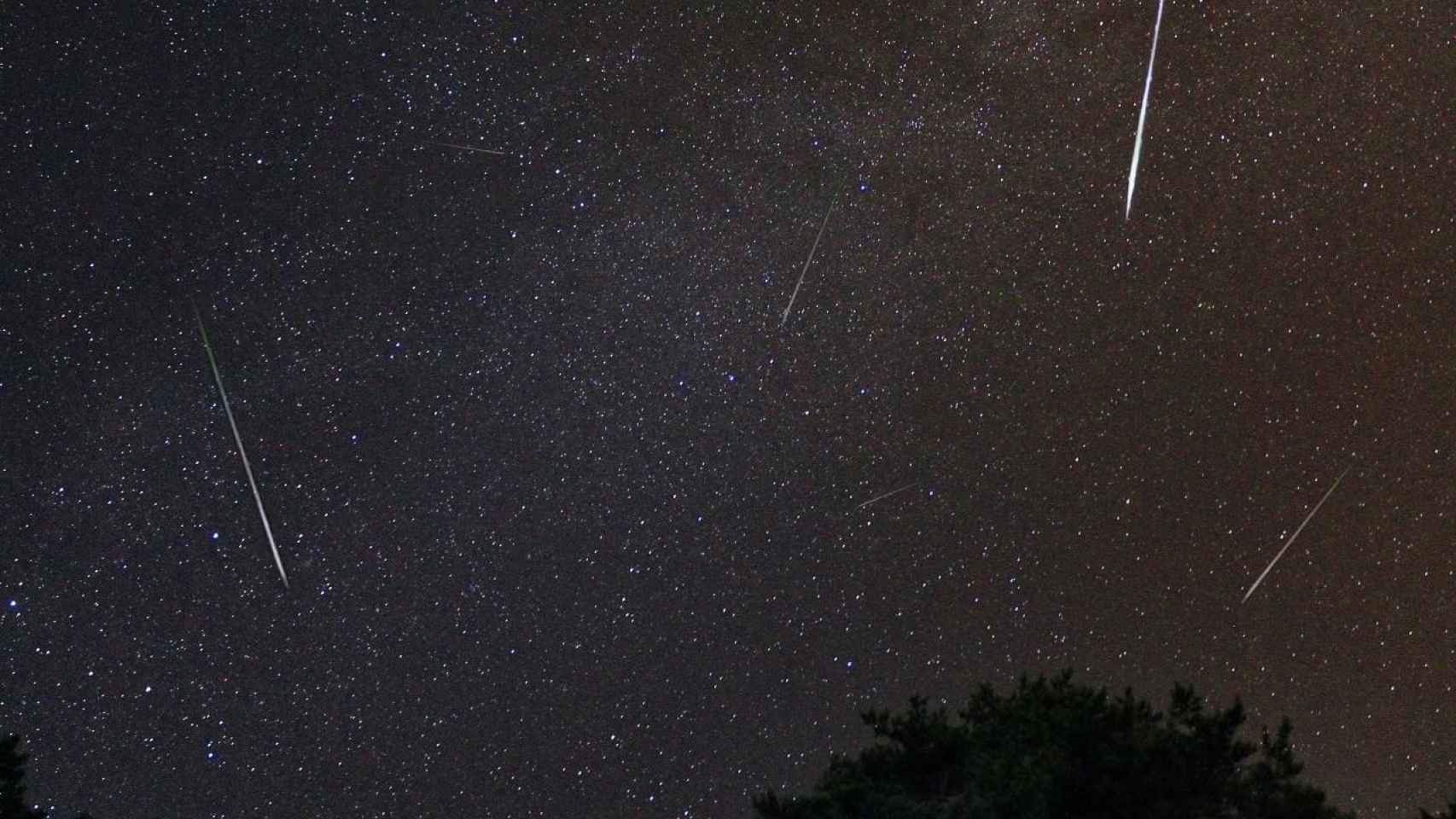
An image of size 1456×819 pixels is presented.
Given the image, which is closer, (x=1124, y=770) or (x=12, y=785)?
(x=1124, y=770)

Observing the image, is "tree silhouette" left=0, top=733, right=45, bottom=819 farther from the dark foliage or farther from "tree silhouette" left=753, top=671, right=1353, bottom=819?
"tree silhouette" left=753, top=671, right=1353, bottom=819

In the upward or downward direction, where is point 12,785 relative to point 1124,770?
upward

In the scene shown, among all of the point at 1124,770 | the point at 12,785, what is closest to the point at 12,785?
the point at 12,785

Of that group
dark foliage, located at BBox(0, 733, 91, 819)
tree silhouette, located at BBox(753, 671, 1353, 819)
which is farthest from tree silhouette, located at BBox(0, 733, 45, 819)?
tree silhouette, located at BBox(753, 671, 1353, 819)

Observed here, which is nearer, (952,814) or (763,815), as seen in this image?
(952,814)

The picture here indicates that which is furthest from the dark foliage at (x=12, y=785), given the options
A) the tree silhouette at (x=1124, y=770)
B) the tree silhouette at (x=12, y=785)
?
the tree silhouette at (x=1124, y=770)

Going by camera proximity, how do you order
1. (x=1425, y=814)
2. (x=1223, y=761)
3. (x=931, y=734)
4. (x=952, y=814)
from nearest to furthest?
Result: (x=1425, y=814) < (x=1223, y=761) < (x=952, y=814) < (x=931, y=734)

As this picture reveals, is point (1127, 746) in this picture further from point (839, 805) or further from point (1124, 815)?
point (839, 805)

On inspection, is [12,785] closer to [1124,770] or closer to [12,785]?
[12,785]

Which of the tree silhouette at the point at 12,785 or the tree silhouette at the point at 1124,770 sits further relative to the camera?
the tree silhouette at the point at 12,785

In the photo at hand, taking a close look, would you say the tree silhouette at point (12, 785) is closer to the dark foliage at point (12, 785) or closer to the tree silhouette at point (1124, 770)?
the dark foliage at point (12, 785)

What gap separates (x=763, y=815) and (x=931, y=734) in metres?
1.90

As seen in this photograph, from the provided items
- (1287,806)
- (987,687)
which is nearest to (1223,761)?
(1287,806)

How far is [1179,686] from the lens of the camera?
8.78 meters
